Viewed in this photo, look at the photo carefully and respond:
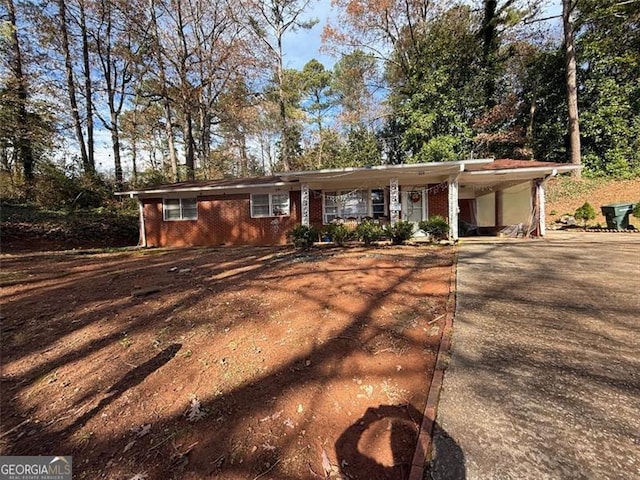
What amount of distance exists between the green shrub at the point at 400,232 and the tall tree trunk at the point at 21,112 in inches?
498

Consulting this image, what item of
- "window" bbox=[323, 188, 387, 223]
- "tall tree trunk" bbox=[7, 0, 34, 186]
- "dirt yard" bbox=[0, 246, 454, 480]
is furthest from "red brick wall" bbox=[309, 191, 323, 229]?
"tall tree trunk" bbox=[7, 0, 34, 186]

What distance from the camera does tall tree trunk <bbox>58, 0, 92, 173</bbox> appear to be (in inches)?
634

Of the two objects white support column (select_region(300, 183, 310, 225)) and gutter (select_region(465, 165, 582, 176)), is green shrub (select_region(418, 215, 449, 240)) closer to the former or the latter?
gutter (select_region(465, 165, 582, 176))

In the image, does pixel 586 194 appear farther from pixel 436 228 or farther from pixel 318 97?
pixel 318 97

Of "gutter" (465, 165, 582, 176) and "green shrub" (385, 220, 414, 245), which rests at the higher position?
"gutter" (465, 165, 582, 176)

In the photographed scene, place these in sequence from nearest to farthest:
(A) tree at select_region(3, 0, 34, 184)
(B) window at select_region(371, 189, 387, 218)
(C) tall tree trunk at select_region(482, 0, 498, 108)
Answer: (A) tree at select_region(3, 0, 34, 184) < (B) window at select_region(371, 189, 387, 218) < (C) tall tree trunk at select_region(482, 0, 498, 108)

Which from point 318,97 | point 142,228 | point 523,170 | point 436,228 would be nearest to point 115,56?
point 142,228

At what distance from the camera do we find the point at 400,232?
355 inches

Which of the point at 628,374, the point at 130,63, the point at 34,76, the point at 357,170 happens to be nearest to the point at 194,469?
the point at 628,374

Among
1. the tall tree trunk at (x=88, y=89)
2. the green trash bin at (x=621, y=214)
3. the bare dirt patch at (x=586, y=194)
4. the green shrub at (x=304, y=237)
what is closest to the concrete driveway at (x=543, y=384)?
the green shrub at (x=304, y=237)

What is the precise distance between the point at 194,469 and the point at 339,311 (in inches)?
88.0

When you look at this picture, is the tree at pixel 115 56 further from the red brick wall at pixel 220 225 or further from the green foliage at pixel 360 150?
the green foliage at pixel 360 150

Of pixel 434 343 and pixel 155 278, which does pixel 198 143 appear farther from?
pixel 434 343

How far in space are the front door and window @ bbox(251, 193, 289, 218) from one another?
4435mm
